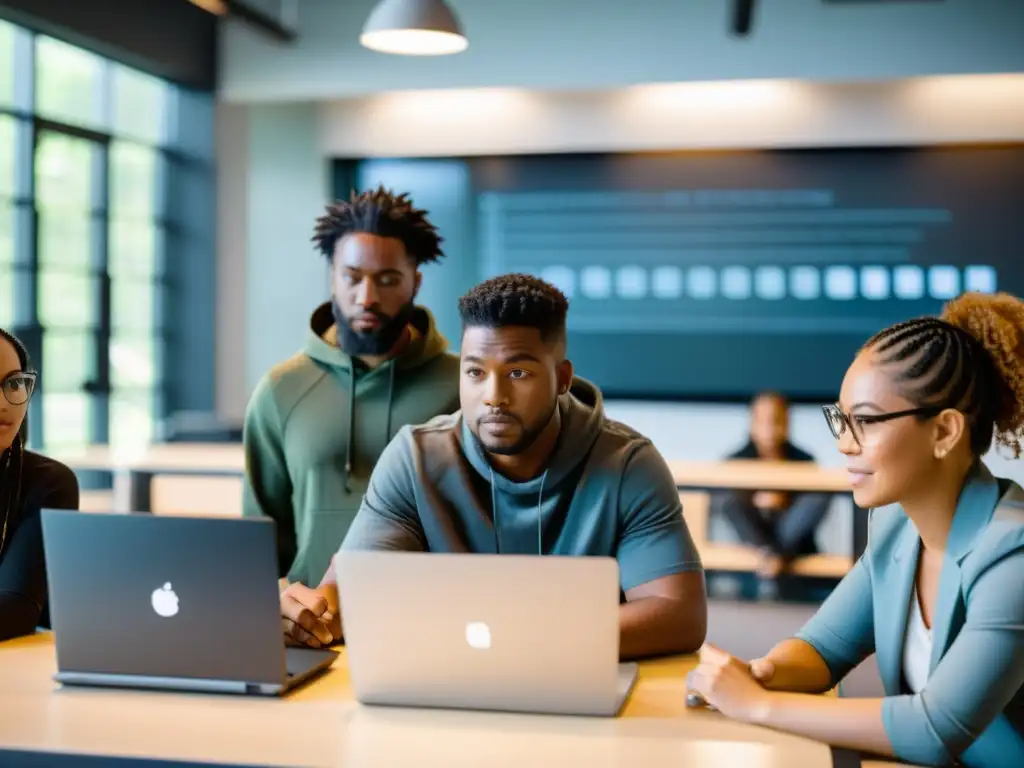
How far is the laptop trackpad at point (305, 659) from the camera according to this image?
6.66 feet

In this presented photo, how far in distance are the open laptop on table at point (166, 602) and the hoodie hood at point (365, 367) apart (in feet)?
3.21

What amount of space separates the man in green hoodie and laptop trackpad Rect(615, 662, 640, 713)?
97cm

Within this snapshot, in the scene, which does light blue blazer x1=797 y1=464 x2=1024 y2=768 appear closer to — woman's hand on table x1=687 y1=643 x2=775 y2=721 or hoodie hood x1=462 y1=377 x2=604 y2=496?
woman's hand on table x1=687 y1=643 x2=775 y2=721

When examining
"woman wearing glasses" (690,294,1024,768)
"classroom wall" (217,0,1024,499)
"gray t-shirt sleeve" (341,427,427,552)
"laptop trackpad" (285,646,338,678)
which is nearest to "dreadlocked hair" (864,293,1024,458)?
"woman wearing glasses" (690,294,1024,768)

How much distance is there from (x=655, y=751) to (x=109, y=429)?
5870 mm

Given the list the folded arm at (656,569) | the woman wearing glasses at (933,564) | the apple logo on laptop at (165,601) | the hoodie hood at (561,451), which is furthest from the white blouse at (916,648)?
the apple logo on laptop at (165,601)

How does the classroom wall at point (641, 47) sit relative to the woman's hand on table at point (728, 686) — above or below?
above

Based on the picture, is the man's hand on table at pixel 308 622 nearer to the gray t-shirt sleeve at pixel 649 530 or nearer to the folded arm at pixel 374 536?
the folded arm at pixel 374 536

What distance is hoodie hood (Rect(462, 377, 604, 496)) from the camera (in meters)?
2.26

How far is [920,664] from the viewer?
6.31 feet

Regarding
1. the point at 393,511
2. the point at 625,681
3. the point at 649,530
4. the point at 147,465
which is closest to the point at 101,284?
the point at 147,465

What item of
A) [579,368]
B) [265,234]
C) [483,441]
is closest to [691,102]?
[579,368]

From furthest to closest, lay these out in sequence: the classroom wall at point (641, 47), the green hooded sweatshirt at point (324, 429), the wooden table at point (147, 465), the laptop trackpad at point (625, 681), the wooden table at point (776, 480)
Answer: the classroom wall at point (641, 47), the wooden table at point (147, 465), the wooden table at point (776, 480), the green hooded sweatshirt at point (324, 429), the laptop trackpad at point (625, 681)

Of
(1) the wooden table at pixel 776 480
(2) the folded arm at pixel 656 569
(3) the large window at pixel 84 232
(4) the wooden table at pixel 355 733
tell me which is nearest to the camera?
(4) the wooden table at pixel 355 733
